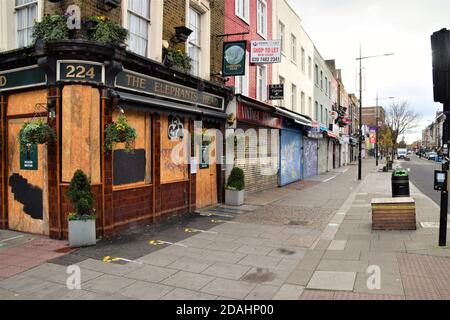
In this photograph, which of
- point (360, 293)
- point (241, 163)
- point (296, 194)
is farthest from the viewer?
point (296, 194)

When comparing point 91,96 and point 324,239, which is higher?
point 91,96

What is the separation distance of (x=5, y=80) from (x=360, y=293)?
335 inches

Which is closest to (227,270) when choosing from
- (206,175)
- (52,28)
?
(52,28)

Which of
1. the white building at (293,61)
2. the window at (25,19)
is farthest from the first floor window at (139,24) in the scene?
the white building at (293,61)

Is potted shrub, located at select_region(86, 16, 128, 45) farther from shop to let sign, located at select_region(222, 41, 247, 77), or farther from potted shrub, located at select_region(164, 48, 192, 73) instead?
shop to let sign, located at select_region(222, 41, 247, 77)

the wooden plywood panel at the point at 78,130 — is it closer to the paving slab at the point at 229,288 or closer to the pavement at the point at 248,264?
the pavement at the point at 248,264

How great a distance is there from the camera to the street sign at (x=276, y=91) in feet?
60.0

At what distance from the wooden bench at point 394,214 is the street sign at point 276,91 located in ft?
32.5

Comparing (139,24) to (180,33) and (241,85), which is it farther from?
(241,85)

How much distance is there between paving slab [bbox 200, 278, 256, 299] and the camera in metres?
5.35

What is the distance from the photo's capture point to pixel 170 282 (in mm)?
5840
